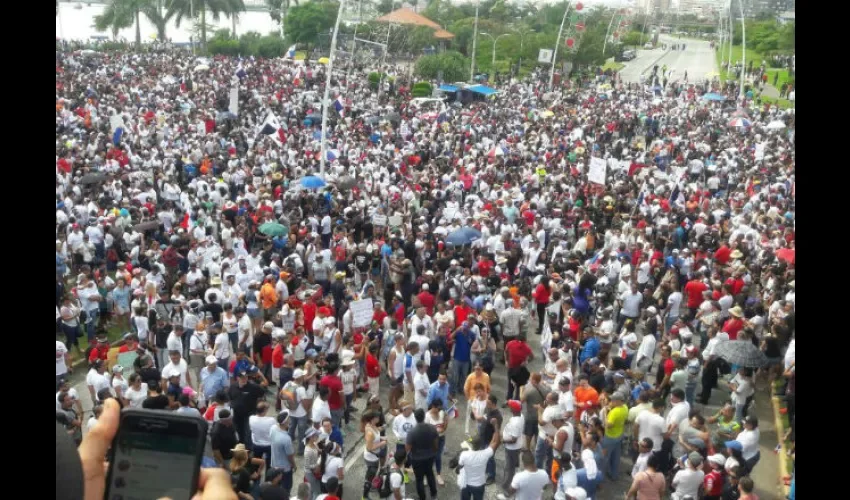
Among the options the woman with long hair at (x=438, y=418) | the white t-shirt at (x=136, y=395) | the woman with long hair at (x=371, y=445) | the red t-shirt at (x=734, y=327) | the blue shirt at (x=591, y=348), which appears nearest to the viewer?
the woman with long hair at (x=371, y=445)

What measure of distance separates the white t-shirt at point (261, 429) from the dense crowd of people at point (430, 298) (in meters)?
0.02

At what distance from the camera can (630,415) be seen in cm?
947

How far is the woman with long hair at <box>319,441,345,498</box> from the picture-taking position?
27.1ft

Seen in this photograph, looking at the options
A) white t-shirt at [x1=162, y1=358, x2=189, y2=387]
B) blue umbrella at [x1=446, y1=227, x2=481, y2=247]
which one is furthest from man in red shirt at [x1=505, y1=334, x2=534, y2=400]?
blue umbrella at [x1=446, y1=227, x2=481, y2=247]

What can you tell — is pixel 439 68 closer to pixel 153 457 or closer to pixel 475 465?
pixel 475 465

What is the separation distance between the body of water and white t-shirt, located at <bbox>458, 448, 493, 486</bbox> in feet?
162

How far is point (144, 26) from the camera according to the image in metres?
76.0

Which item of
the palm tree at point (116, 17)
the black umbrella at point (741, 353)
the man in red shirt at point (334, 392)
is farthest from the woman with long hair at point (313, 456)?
the palm tree at point (116, 17)

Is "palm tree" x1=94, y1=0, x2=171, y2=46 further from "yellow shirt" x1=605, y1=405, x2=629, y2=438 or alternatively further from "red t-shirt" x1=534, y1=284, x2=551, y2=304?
"yellow shirt" x1=605, y1=405, x2=629, y2=438

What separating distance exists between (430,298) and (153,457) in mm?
10393

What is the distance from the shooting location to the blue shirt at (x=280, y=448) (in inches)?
332

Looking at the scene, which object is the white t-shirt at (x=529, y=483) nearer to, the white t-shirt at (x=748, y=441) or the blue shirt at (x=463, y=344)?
the white t-shirt at (x=748, y=441)
